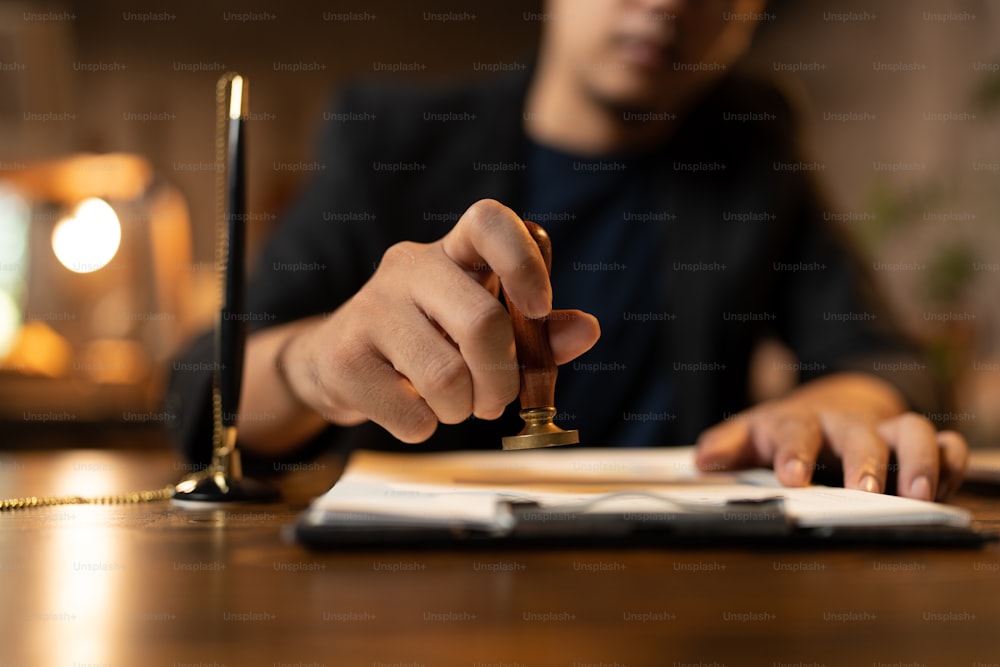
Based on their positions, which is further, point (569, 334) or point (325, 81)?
point (325, 81)

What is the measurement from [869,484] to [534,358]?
9.3 inches

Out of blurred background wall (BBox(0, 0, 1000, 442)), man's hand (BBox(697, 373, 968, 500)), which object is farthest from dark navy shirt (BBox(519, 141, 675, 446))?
blurred background wall (BBox(0, 0, 1000, 442))

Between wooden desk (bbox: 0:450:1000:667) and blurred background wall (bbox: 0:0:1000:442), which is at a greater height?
blurred background wall (bbox: 0:0:1000:442)

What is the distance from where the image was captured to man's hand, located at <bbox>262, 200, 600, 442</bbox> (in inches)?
18.0

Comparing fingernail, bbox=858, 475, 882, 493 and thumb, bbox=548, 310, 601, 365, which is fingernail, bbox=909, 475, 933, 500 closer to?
fingernail, bbox=858, 475, 882, 493

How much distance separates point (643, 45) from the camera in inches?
43.9

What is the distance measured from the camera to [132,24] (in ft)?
12.1

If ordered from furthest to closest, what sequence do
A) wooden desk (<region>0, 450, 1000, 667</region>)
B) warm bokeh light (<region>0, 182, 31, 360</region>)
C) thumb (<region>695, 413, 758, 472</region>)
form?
warm bokeh light (<region>0, 182, 31, 360</region>) → thumb (<region>695, 413, 758, 472</region>) → wooden desk (<region>0, 450, 1000, 667</region>)

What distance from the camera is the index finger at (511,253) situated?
45cm

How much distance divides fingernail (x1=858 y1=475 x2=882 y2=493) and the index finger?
24 cm

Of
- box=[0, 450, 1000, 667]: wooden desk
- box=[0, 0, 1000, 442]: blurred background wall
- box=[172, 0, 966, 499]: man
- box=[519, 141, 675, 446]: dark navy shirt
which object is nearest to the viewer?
box=[0, 450, 1000, 667]: wooden desk

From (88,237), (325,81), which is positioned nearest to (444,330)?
(88,237)

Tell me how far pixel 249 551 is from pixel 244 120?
1.03 ft

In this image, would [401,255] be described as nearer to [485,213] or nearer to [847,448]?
[485,213]
